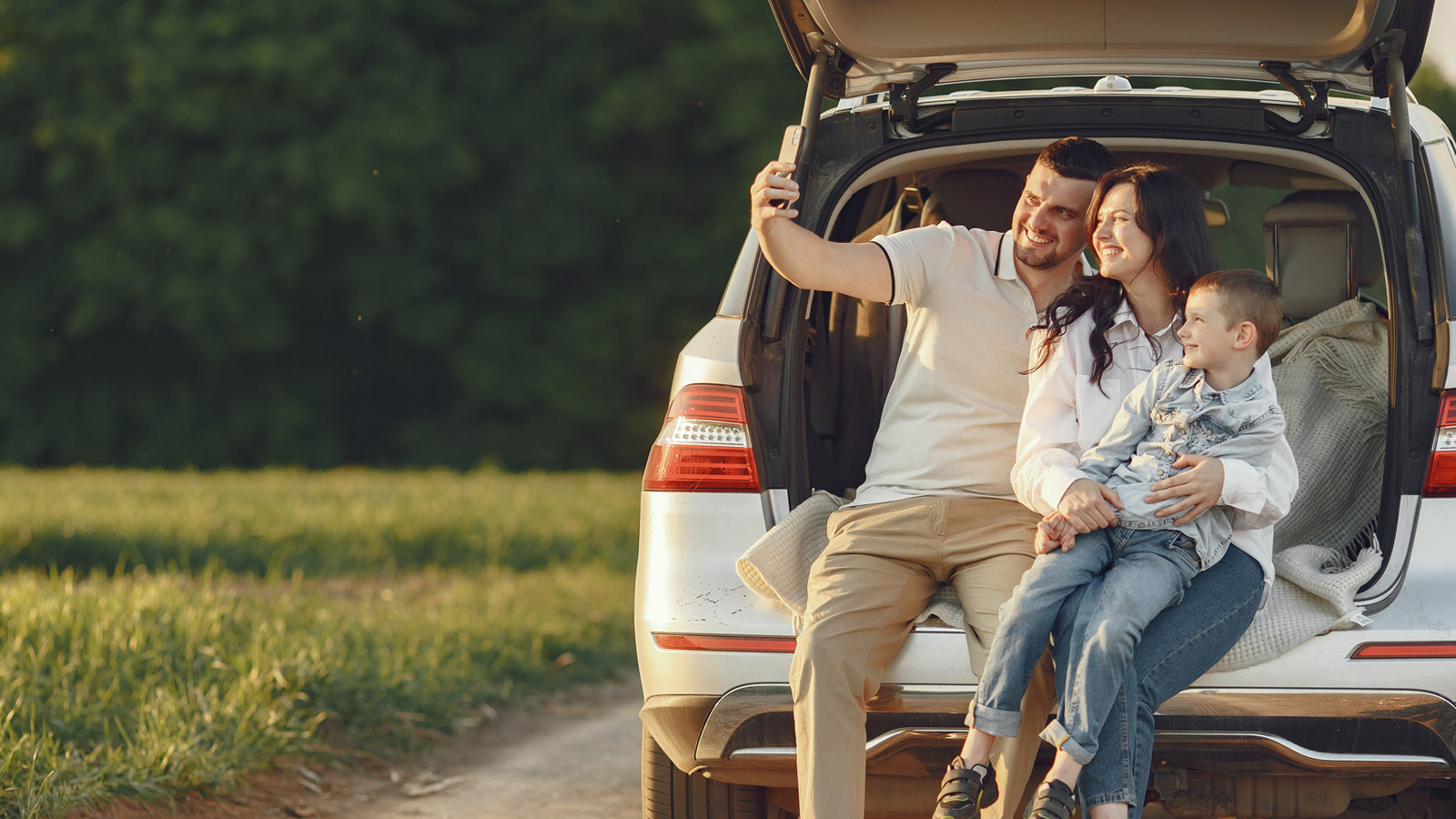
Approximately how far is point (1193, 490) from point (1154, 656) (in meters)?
0.31

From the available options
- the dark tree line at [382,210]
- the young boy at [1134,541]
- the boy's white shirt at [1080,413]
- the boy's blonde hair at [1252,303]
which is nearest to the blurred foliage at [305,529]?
the boy's white shirt at [1080,413]

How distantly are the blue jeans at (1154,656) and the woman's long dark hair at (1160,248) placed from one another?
457mm

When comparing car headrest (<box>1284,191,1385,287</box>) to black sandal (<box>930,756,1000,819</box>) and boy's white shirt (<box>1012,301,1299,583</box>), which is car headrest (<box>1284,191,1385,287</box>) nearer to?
boy's white shirt (<box>1012,301,1299,583</box>)

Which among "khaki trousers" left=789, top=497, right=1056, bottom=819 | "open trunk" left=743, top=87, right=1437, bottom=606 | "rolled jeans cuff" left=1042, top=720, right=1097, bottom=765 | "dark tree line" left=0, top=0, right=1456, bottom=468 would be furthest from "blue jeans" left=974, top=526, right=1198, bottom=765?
"dark tree line" left=0, top=0, right=1456, bottom=468

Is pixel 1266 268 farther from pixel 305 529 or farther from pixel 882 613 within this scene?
pixel 305 529

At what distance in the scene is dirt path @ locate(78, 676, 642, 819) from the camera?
4164 mm

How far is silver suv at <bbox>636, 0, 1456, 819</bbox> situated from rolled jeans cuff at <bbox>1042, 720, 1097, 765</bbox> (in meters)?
0.19

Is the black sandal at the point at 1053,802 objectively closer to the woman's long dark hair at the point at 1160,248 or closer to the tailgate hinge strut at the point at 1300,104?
the woman's long dark hair at the point at 1160,248

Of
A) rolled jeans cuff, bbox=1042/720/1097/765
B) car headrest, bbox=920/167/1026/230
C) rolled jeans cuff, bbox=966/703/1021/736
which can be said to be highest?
car headrest, bbox=920/167/1026/230

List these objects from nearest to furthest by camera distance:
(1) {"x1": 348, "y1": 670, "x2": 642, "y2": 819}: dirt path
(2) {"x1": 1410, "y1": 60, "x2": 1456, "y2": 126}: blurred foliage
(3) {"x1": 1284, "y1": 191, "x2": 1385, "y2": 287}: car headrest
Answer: (3) {"x1": 1284, "y1": 191, "x2": 1385, "y2": 287}: car headrest → (1) {"x1": 348, "y1": 670, "x2": 642, "y2": 819}: dirt path → (2) {"x1": 1410, "y1": 60, "x2": 1456, "y2": 126}: blurred foliage

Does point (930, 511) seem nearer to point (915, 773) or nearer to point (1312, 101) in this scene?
point (915, 773)

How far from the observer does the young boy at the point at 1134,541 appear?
2549 millimetres

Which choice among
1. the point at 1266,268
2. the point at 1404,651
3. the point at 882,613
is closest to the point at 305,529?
the point at 1266,268

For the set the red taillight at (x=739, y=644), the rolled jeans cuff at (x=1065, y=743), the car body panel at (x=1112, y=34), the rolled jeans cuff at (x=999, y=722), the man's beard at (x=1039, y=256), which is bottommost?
the rolled jeans cuff at (x=1065, y=743)
